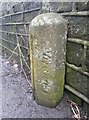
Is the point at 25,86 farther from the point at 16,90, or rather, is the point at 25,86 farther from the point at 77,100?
the point at 77,100

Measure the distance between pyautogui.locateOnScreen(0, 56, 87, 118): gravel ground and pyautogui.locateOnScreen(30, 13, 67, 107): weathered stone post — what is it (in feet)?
0.31

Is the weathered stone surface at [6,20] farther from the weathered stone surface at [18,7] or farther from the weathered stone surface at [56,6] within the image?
the weathered stone surface at [56,6]

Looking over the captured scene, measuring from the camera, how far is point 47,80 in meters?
2.04

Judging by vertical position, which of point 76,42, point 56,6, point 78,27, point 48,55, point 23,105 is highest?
point 56,6

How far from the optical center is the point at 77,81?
206 centimetres

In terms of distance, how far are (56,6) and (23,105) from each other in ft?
4.21

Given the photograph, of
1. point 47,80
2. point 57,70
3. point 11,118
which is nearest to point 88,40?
point 57,70

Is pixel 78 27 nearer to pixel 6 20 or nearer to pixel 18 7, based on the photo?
pixel 18 7

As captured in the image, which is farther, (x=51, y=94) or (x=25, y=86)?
(x=25, y=86)

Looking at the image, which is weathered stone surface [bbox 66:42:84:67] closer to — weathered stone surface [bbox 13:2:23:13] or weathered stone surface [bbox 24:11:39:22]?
weathered stone surface [bbox 24:11:39:22]

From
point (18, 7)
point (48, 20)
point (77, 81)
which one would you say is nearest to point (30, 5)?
point (18, 7)

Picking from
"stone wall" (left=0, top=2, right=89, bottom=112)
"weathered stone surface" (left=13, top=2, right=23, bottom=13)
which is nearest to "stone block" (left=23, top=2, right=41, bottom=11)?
"stone wall" (left=0, top=2, right=89, bottom=112)

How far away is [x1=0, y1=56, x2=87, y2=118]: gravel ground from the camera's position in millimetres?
2041

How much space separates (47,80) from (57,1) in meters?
0.98
